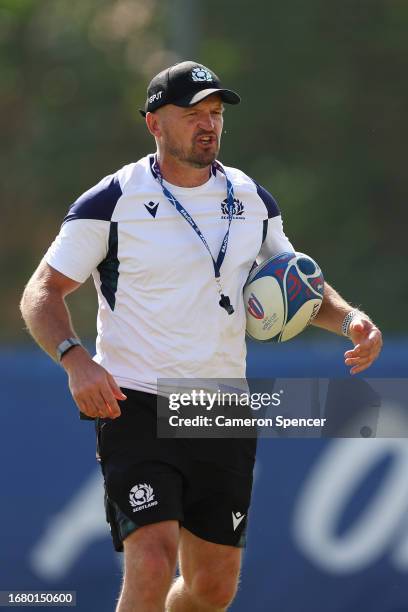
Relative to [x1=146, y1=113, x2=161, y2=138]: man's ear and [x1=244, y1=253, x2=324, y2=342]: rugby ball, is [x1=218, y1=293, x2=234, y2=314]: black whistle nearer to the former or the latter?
[x1=244, y1=253, x2=324, y2=342]: rugby ball

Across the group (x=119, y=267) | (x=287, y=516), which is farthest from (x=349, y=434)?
(x=119, y=267)


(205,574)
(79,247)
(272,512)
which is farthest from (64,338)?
(272,512)

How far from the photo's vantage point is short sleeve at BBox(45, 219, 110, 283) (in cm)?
604

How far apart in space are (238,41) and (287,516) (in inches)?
605

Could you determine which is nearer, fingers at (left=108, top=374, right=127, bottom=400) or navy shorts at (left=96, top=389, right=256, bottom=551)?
fingers at (left=108, top=374, right=127, bottom=400)

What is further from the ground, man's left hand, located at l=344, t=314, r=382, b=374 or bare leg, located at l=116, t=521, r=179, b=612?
man's left hand, located at l=344, t=314, r=382, b=374

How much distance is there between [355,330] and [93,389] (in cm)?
135

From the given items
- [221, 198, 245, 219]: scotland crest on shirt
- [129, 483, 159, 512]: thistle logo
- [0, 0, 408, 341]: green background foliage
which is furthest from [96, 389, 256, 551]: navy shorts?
[0, 0, 408, 341]: green background foliage

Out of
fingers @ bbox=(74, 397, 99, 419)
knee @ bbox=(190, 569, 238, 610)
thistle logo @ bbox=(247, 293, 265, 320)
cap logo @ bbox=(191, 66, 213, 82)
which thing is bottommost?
knee @ bbox=(190, 569, 238, 610)

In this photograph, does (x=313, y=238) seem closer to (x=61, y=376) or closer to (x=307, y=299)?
(x=61, y=376)

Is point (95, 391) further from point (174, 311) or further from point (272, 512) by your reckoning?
point (272, 512)

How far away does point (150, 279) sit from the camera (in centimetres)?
610

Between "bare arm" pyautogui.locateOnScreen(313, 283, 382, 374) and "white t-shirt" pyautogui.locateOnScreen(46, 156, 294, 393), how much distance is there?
19.6 inches

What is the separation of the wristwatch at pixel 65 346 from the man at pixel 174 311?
0.05 metres
